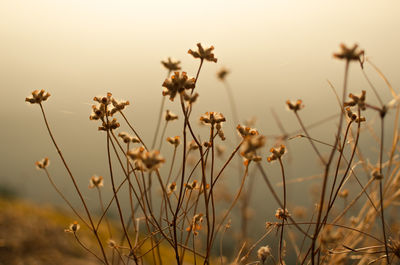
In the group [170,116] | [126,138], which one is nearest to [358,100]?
[170,116]

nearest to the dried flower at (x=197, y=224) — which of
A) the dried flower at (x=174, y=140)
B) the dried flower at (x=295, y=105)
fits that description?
the dried flower at (x=174, y=140)

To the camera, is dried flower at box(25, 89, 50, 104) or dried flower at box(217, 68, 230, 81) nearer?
dried flower at box(25, 89, 50, 104)

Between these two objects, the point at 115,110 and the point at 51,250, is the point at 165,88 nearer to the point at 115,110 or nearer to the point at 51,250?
the point at 115,110

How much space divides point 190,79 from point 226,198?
6.39ft

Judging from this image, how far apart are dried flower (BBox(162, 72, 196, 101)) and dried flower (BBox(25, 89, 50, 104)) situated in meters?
0.63

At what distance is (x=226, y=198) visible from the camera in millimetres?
2975

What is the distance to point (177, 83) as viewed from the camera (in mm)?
1173

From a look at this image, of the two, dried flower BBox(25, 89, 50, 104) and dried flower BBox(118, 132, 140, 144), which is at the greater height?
dried flower BBox(25, 89, 50, 104)

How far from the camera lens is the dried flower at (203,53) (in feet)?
4.42

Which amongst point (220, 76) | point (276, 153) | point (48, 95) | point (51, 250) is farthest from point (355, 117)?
point (51, 250)

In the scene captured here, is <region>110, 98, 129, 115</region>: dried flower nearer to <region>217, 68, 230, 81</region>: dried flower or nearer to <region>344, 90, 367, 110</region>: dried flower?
<region>217, 68, 230, 81</region>: dried flower

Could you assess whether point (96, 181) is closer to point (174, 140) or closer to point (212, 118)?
point (174, 140)

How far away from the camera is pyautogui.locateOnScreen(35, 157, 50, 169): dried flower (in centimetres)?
175

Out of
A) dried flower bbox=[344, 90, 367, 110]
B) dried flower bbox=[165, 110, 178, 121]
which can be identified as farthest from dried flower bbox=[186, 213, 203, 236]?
dried flower bbox=[344, 90, 367, 110]
